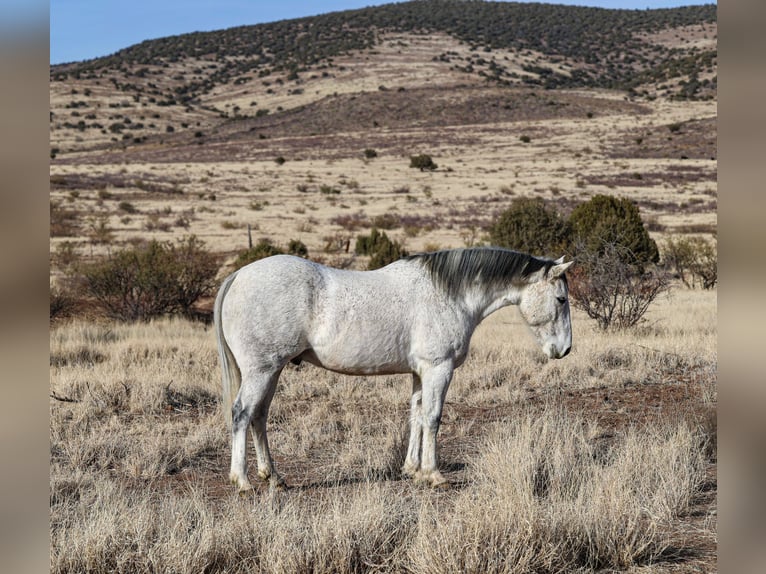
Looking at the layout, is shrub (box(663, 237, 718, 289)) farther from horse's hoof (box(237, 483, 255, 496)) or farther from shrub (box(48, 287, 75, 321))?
horse's hoof (box(237, 483, 255, 496))

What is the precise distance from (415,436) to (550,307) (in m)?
1.49

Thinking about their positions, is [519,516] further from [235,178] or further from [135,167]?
[135,167]

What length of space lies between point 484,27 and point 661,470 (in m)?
144

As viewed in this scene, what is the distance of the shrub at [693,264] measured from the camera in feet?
60.1

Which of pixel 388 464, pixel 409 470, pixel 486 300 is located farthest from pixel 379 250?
pixel 409 470

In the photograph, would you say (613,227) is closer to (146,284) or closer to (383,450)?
(146,284)

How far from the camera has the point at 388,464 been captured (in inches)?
247

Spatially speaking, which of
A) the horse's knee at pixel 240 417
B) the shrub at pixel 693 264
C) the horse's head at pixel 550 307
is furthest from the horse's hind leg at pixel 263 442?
the shrub at pixel 693 264

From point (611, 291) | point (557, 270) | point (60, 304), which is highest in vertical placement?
point (557, 270)

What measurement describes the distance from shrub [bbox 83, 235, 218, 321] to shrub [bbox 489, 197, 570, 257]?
8.76 meters

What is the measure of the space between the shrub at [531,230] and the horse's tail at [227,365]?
14.3m

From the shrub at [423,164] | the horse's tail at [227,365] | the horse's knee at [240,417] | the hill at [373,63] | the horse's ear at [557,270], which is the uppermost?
the hill at [373,63]

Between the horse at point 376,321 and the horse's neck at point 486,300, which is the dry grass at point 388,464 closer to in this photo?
the horse at point 376,321
